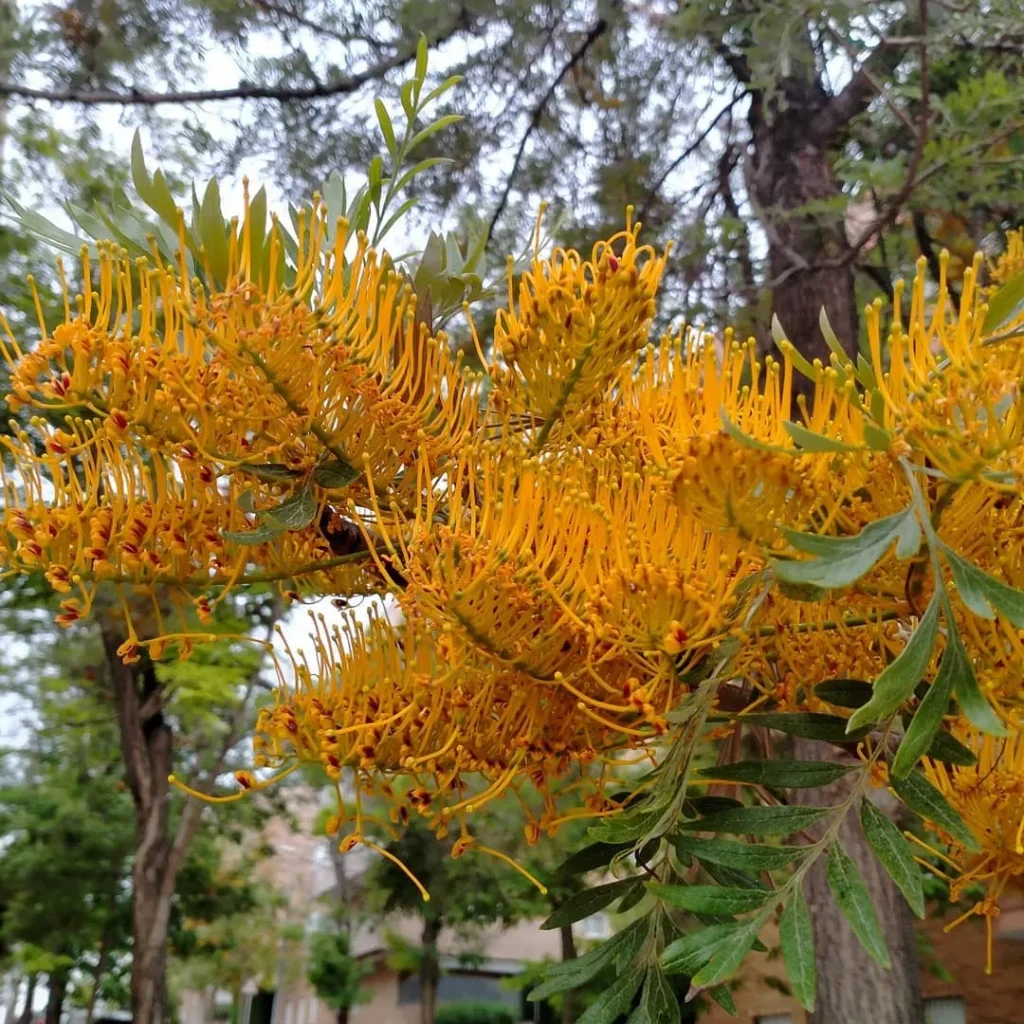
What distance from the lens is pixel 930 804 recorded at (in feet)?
1.76

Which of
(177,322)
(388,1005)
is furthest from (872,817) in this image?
(388,1005)

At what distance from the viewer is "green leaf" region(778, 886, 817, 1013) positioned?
480 mm

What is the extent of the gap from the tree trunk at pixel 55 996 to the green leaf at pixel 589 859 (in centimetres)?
719

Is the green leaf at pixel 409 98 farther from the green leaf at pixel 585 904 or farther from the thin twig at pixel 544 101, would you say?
the thin twig at pixel 544 101

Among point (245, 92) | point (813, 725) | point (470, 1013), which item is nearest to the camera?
point (813, 725)

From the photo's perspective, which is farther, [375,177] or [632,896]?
[375,177]

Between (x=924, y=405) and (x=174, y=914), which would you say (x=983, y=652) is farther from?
(x=174, y=914)

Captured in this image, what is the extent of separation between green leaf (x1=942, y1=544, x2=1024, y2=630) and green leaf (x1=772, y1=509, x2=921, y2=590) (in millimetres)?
31

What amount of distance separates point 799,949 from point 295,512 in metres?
0.38

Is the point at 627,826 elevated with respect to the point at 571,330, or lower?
lower

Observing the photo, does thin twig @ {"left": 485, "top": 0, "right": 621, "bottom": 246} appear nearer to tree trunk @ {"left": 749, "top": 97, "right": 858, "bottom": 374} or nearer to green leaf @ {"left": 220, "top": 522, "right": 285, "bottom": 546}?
tree trunk @ {"left": 749, "top": 97, "right": 858, "bottom": 374}

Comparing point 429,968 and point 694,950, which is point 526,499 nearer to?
point 694,950

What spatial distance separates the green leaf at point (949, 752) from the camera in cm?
54

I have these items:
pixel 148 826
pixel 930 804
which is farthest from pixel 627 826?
pixel 148 826
